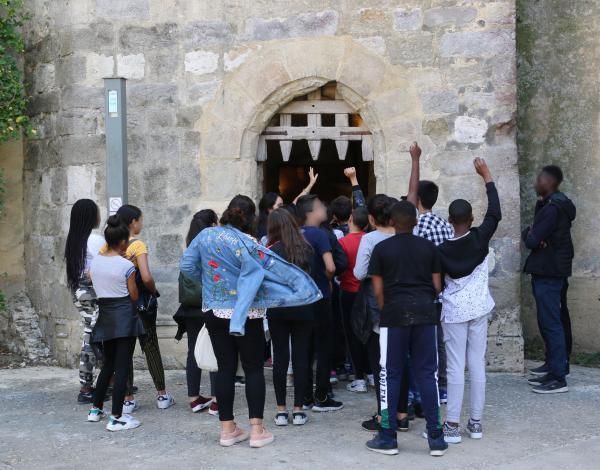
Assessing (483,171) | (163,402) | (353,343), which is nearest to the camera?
(483,171)

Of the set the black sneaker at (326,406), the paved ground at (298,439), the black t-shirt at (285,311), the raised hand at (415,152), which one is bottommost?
the paved ground at (298,439)

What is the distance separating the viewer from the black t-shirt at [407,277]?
15.8 feet

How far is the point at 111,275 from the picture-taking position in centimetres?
543

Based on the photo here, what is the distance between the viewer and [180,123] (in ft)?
24.2

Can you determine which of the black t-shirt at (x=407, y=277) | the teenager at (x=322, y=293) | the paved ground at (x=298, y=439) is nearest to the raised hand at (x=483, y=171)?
the black t-shirt at (x=407, y=277)

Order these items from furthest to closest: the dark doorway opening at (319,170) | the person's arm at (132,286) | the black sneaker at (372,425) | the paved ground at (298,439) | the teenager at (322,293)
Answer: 1. the dark doorway opening at (319,170)
2. the teenager at (322,293)
3. the person's arm at (132,286)
4. the black sneaker at (372,425)
5. the paved ground at (298,439)

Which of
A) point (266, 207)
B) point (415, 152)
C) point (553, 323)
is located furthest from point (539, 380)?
point (266, 207)

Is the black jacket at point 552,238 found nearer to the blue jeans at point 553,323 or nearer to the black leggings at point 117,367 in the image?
the blue jeans at point 553,323

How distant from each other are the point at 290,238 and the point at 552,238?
232 centimetres

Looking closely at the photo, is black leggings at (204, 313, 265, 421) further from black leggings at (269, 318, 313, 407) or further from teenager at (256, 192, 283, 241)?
teenager at (256, 192, 283, 241)

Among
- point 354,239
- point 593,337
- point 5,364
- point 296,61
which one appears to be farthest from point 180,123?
point 593,337

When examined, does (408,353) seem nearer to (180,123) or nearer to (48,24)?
(180,123)

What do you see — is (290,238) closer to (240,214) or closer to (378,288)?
(240,214)

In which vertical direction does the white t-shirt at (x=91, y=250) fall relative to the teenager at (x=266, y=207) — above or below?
below
